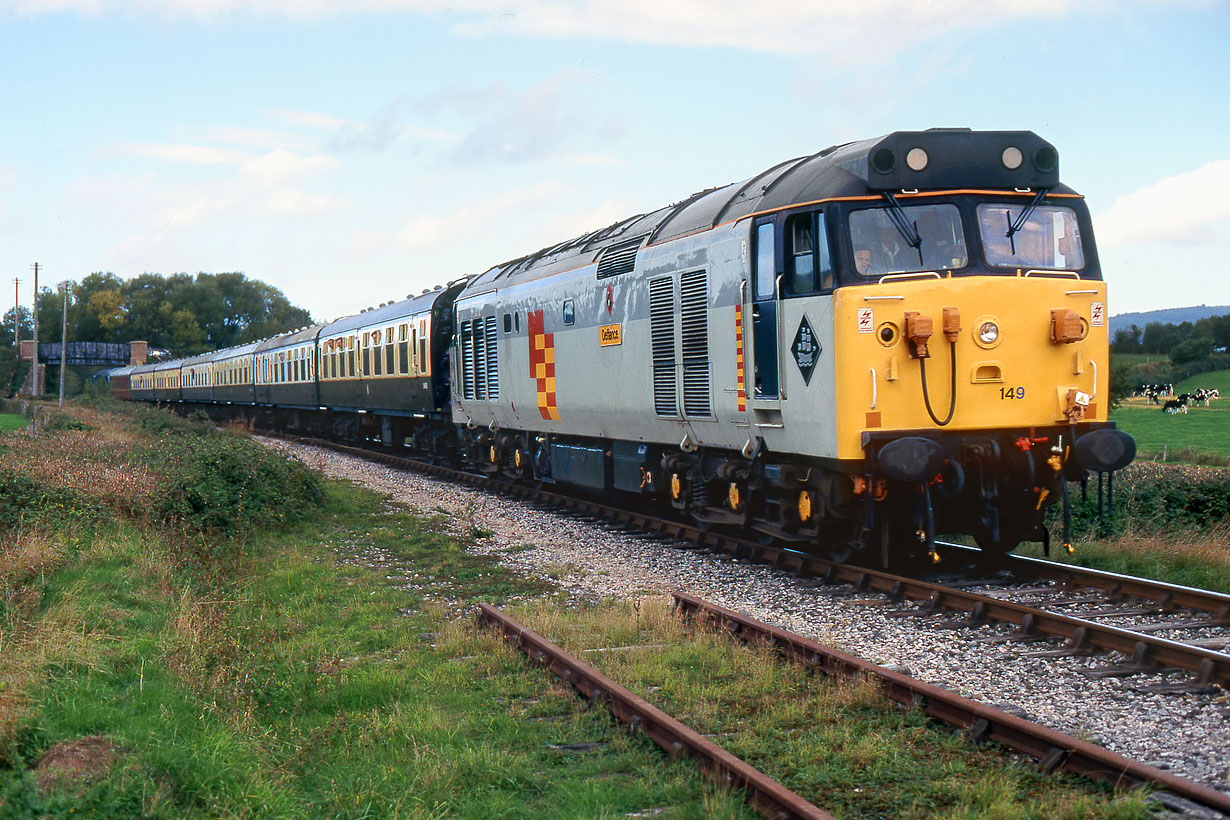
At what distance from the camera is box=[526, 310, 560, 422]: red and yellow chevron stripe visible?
Answer: 15617mm

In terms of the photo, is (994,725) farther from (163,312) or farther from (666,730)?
(163,312)

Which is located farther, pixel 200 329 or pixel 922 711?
pixel 200 329

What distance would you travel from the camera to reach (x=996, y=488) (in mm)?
9438

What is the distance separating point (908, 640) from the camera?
754 cm

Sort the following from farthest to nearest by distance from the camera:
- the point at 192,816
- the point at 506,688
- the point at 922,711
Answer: the point at 506,688 → the point at 922,711 → the point at 192,816

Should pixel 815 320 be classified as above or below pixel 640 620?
above

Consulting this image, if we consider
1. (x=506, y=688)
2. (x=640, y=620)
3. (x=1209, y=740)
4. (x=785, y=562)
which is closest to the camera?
(x=1209, y=740)

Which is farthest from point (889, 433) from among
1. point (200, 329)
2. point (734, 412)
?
point (200, 329)

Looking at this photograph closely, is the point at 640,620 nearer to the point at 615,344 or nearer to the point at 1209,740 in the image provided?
the point at 1209,740

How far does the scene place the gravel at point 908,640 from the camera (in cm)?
544

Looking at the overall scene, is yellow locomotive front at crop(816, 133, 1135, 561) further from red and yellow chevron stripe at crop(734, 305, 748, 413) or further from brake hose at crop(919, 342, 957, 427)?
red and yellow chevron stripe at crop(734, 305, 748, 413)

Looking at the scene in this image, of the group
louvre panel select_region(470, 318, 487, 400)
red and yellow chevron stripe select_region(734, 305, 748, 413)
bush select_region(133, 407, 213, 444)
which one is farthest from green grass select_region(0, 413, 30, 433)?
red and yellow chevron stripe select_region(734, 305, 748, 413)

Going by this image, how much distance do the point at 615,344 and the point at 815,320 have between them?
4.51 m

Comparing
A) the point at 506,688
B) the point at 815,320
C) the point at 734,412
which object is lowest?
the point at 506,688
